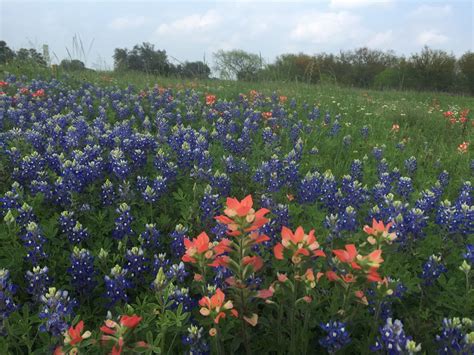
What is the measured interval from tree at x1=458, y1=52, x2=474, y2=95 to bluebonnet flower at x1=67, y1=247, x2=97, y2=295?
126 ft

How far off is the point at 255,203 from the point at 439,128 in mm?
6310

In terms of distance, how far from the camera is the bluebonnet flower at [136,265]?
9.05ft

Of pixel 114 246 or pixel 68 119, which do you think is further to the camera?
pixel 68 119

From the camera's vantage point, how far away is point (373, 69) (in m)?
41.1

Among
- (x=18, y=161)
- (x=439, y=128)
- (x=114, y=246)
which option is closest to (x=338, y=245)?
(x=114, y=246)

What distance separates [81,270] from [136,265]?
344mm

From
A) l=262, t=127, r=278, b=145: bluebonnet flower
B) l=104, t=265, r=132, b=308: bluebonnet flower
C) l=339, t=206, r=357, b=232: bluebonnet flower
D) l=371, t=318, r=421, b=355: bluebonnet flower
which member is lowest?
l=104, t=265, r=132, b=308: bluebonnet flower

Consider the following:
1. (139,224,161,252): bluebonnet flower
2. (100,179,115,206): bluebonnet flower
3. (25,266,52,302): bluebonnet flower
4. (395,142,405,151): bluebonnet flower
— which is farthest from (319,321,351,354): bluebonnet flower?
(395,142,405,151): bluebonnet flower

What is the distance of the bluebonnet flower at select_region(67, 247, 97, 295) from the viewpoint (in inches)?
105

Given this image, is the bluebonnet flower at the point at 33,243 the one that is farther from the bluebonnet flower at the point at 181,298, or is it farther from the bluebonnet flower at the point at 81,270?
the bluebonnet flower at the point at 181,298

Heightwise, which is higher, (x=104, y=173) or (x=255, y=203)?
(x=104, y=173)

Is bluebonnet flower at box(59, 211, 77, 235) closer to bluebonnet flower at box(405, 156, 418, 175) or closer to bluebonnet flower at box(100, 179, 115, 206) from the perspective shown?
bluebonnet flower at box(100, 179, 115, 206)

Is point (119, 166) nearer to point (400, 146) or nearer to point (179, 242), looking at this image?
point (179, 242)

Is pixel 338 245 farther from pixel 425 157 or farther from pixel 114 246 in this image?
pixel 425 157
